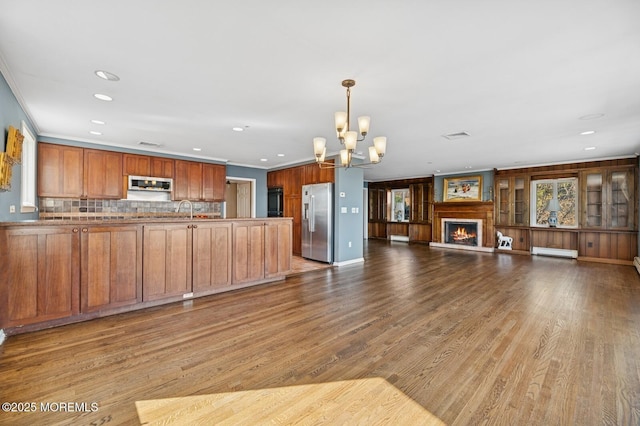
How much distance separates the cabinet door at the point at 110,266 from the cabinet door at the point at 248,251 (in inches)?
49.8

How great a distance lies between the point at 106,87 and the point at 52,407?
2.92 metres

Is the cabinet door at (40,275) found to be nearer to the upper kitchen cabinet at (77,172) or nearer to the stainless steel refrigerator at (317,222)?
the upper kitchen cabinet at (77,172)

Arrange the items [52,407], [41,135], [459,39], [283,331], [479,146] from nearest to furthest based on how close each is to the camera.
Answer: [52,407] → [459,39] → [283,331] → [41,135] → [479,146]

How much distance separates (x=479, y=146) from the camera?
566cm

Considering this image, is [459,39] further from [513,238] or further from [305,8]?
[513,238]

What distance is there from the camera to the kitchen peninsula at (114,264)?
268 centimetres

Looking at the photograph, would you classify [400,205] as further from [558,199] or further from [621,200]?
[621,200]

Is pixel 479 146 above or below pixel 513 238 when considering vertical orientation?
above

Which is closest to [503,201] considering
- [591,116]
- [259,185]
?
[591,116]

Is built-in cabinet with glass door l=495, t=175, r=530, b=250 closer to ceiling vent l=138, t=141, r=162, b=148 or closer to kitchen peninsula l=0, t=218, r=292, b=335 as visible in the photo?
kitchen peninsula l=0, t=218, r=292, b=335

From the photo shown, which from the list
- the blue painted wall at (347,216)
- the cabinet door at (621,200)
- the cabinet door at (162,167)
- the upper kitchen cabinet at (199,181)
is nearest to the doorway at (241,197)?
the upper kitchen cabinet at (199,181)

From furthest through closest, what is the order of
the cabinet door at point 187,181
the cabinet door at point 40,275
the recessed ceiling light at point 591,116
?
the cabinet door at point 187,181 → the recessed ceiling light at point 591,116 → the cabinet door at point 40,275

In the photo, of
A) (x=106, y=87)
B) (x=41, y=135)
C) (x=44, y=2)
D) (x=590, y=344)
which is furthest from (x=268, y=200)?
(x=590, y=344)

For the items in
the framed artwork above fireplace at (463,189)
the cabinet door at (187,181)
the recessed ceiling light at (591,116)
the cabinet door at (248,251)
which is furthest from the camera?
the framed artwork above fireplace at (463,189)
